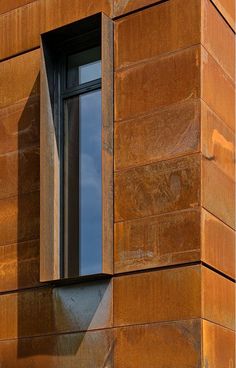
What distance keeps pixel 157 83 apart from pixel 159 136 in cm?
78

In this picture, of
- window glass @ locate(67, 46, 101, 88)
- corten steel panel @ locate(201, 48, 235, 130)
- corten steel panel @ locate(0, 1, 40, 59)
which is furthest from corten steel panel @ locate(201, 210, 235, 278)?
corten steel panel @ locate(0, 1, 40, 59)

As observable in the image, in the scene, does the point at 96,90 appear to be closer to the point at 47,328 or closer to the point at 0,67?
the point at 0,67

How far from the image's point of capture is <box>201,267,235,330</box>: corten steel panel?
42.2ft

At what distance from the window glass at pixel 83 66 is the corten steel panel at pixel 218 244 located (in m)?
3.07

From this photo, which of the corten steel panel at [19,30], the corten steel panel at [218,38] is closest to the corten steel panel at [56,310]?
the corten steel panel at [218,38]

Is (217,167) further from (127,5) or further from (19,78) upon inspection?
(19,78)

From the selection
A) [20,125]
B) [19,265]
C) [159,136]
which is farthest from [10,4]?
[19,265]

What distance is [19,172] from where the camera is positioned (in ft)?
49.5

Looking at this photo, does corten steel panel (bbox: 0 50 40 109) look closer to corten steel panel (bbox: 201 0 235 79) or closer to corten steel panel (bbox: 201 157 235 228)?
corten steel panel (bbox: 201 0 235 79)

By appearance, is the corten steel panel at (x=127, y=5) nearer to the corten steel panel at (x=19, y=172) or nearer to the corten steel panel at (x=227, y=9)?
the corten steel panel at (x=227, y=9)

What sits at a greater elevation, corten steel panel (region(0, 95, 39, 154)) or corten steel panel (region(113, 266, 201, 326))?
corten steel panel (region(0, 95, 39, 154))

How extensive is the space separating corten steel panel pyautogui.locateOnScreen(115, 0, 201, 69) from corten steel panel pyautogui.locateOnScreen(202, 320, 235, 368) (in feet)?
12.9

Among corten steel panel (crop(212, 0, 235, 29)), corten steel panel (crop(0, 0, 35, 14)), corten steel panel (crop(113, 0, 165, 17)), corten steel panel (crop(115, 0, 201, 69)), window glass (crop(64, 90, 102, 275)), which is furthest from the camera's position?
corten steel panel (crop(0, 0, 35, 14))

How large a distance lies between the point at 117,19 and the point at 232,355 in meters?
5.12
